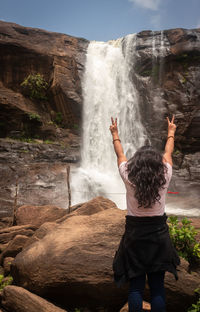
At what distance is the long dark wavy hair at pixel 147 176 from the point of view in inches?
85.2

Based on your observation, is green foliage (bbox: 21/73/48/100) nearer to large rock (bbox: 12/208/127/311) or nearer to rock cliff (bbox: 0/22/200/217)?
rock cliff (bbox: 0/22/200/217)

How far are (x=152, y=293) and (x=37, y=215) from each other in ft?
17.8

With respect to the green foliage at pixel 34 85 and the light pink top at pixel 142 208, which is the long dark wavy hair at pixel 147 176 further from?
the green foliage at pixel 34 85

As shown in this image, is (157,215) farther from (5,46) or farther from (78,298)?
(5,46)

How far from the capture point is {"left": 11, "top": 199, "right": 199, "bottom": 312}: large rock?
3.39 meters

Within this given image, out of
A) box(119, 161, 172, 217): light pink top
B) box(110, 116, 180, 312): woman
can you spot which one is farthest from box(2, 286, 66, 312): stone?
box(119, 161, 172, 217): light pink top

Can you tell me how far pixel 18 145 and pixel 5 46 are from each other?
Result: 6.33m

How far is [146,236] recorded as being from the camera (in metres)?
2.17

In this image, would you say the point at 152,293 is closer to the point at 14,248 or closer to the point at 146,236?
the point at 146,236

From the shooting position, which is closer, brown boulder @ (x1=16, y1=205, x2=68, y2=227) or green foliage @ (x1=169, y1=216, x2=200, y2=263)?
green foliage @ (x1=169, y1=216, x2=200, y2=263)

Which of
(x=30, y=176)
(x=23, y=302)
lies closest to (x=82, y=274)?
(x=23, y=302)

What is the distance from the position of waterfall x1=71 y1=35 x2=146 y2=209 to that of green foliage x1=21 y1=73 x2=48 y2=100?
9.02 feet

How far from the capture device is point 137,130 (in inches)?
639

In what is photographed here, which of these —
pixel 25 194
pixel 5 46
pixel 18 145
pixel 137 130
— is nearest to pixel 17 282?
pixel 25 194
